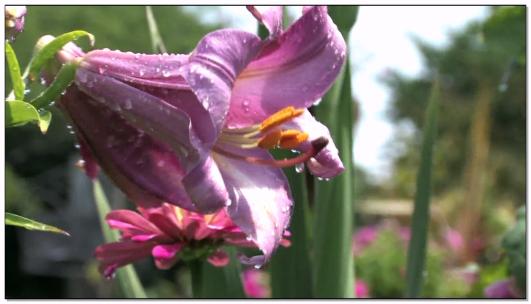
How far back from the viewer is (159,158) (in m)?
0.55

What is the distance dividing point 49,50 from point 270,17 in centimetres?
12

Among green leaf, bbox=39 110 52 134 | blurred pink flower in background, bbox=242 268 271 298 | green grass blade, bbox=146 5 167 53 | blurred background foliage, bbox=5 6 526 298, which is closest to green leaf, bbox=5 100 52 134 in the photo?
green leaf, bbox=39 110 52 134

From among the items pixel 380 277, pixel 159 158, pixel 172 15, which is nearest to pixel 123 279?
pixel 159 158

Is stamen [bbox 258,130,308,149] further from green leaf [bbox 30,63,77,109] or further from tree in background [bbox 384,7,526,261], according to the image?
tree in background [bbox 384,7,526,261]

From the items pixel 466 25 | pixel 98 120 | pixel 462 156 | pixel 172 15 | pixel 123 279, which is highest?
pixel 98 120

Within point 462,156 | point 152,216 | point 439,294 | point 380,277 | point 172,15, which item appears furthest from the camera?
point 462,156

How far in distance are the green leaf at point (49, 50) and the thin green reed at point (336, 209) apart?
1.27 feet

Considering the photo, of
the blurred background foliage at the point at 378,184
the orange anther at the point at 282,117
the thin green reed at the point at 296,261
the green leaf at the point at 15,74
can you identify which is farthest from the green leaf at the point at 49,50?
the blurred background foliage at the point at 378,184

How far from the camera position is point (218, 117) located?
1.63ft

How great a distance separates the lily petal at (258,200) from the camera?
1.70 feet

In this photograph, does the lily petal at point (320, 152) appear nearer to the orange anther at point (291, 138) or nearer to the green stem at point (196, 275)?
the orange anther at point (291, 138)

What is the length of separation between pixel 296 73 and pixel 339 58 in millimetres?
28

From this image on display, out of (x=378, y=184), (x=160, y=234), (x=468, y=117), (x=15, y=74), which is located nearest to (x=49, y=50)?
(x=15, y=74)

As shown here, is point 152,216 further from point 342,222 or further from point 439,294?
point 439,294
